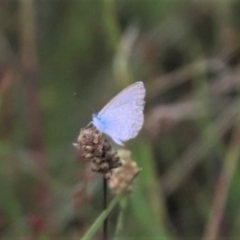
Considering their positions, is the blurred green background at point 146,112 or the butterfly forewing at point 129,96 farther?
the blurred green background at point 146,112

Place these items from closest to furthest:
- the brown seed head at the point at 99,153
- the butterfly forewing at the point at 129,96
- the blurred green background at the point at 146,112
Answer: the brown seed head at the point at 99,153 < the butterfly forewing at the point at 129,96 < the blurred green background at the point at 146,112

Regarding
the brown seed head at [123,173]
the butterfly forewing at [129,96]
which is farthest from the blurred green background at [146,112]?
the butterfly forewing at [129,96]

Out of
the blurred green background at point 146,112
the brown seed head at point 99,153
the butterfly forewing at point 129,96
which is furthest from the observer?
the blurred green background at point 146,112

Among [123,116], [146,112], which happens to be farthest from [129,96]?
[146,112]

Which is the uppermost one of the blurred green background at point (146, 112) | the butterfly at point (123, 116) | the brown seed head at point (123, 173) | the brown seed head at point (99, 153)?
the blurred green background at point (146, 112)

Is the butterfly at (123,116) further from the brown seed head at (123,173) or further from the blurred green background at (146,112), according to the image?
the blurred green background at (146,112)

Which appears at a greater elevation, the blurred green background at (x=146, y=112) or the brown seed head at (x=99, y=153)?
the blurred green background at (x=146, y=112)

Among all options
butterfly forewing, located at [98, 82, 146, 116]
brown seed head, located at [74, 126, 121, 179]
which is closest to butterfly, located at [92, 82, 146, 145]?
butterfly forewing, located at [98, 82, 146, 116]

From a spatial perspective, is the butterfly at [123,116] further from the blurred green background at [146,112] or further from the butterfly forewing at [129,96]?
the blurred green background at [146,112]
